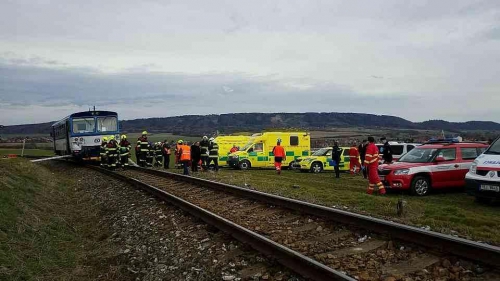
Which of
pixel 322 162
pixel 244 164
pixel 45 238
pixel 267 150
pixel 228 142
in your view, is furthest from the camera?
pixel 228 142

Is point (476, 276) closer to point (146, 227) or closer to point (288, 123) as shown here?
point (146, 227)

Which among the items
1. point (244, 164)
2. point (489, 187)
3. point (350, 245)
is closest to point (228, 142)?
point (244, 164)

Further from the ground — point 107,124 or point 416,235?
point 107,124

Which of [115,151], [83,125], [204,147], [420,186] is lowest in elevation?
[420,186]

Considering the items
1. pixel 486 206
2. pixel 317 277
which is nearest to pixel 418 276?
pixel 317 277

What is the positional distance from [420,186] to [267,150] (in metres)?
15.5

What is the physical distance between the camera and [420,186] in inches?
518

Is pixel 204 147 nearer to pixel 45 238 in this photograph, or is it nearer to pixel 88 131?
pixel 88 131

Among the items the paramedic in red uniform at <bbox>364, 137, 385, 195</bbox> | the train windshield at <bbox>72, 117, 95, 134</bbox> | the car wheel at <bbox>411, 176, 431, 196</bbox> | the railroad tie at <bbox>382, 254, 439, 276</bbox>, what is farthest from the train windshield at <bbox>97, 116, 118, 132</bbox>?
the railroad tie at <bbox>382, 254, 439, 276</bbox>

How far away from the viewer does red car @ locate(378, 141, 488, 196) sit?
13.1 meters

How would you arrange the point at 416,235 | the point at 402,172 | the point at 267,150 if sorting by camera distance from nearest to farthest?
the point at 416,235 → the point at 402,172 → the point at 267,150

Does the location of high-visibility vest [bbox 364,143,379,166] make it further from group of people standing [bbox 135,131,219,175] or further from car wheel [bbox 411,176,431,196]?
group of people standing [bbox 135,131,219,175]

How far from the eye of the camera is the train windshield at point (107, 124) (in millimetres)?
26281

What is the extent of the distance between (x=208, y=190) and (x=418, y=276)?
8.42 meters
